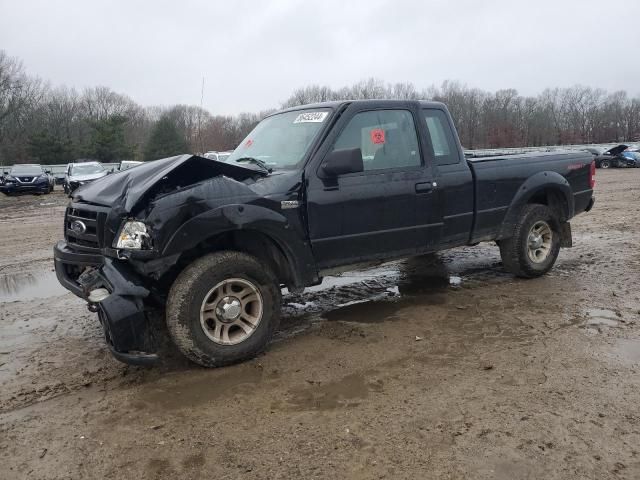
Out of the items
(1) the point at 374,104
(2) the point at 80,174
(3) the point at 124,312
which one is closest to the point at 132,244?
(3) the point at 124,312

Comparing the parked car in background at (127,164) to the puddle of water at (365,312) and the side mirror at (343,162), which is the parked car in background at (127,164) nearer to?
the side mirror at (343,162)

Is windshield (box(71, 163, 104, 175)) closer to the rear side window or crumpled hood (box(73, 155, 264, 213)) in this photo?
crumpled hood (box(73, 155, 264, 213))

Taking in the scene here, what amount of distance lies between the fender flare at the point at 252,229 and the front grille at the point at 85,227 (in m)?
0.67

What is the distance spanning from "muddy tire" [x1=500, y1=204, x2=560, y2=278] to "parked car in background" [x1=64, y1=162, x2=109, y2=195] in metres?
19.8

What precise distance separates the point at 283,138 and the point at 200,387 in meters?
2.40

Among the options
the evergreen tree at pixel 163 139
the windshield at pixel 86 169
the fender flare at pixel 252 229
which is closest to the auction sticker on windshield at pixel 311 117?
the fender flare at pixel 252 229

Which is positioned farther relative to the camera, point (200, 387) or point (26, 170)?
point (26, 170)

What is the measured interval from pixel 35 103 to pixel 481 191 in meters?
69.2

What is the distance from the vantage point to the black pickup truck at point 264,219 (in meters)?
3.61

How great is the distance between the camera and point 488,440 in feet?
9.32

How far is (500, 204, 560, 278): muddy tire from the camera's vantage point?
598cm

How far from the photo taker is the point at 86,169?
23906 millimetres

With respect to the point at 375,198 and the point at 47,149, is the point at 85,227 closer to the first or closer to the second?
the point at 375,198

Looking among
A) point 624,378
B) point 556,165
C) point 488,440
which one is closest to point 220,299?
point 488,440
